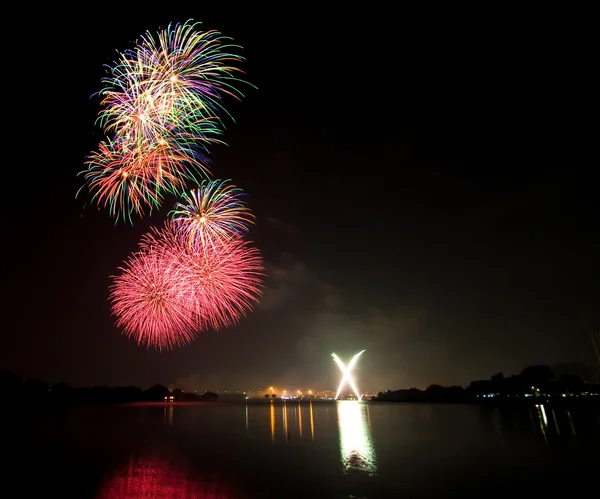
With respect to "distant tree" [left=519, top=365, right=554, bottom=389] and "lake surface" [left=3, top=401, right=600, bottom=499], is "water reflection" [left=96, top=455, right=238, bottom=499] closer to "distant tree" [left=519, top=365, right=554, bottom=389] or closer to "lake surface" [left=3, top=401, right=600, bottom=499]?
"lake surface" [left=3, top=401, right=600, bottom=499]

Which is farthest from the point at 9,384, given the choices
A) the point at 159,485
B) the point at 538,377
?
the point at 538,377

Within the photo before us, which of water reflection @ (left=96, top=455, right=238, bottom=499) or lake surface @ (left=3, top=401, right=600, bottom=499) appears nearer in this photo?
water reflection @ (left=96, top=455, right=238, bottom=499)

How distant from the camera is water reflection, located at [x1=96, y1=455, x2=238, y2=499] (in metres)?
15.1

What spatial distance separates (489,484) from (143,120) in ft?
74.8

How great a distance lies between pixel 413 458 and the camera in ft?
78.3

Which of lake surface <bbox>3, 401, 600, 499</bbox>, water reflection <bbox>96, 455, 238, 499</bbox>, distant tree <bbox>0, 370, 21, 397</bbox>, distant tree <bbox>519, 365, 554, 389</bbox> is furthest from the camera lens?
distant tree <bbox>519, 365, 554, 389</bbox>

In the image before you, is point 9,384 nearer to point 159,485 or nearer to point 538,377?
point 159,485

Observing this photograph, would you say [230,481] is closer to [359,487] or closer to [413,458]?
[359,487]

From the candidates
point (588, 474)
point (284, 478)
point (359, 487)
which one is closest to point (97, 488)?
point (284, 478)

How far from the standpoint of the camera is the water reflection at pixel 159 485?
15062 mm

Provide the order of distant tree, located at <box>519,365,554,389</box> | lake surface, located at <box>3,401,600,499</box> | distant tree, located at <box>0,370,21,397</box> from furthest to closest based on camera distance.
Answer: distant tree, located at <box>519,365,554,389</box> < distant tree, located at <box>0,370,21,397</box> < lake surface, located at <box>3,401,600,499</box>

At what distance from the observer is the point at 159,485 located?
1650 centimetres

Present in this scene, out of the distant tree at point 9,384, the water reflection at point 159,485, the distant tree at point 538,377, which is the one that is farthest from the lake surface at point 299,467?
the distant tree at point 538,377

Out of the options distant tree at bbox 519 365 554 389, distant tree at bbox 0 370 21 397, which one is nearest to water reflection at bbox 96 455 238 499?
distant tree at bbox 0 370 21 397
